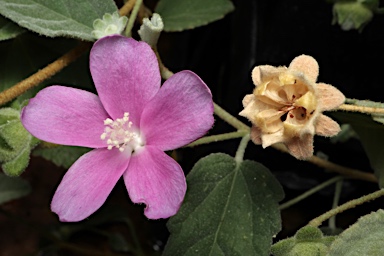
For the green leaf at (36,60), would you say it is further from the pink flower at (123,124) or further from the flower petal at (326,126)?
the flower petal at (326,126)

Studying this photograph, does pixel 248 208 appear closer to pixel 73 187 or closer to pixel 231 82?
pixel 73 187

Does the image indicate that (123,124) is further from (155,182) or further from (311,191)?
(311,191)

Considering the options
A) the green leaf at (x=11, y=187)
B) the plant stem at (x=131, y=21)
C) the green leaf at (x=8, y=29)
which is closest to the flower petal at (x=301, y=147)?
the plant stem at (x=131, y=21)

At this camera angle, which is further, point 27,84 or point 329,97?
point 27,84

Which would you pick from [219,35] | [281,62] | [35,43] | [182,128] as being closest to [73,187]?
[182,128]

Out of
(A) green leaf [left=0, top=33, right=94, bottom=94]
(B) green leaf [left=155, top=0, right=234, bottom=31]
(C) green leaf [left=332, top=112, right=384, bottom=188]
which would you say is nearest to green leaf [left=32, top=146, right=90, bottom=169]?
(A) green leaf [left=0, top=33, right=94, bottom=94]

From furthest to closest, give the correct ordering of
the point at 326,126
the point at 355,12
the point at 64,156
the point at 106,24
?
the point at 64,156
the point at 355,12
the point at 106,24
the point at 326,126

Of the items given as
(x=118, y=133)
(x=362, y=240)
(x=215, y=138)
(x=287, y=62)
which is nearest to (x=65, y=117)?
(x=118, y=133)

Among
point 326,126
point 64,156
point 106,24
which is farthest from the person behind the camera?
point 64,156
